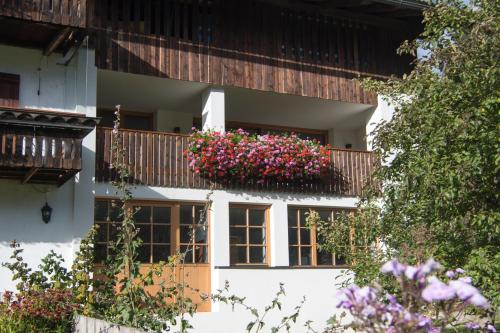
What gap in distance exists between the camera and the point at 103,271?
795cm

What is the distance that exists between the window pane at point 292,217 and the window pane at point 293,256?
1.76 ft

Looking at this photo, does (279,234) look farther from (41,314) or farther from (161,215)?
(41,314)

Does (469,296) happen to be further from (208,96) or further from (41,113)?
(208,96)

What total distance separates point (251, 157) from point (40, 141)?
4.51 meters

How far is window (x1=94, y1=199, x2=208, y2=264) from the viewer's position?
13.0 m

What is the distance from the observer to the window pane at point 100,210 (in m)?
12.9

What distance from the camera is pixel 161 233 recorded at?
1339 cm

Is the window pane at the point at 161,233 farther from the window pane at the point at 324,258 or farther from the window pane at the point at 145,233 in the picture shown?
the window pane at the point at 324,258

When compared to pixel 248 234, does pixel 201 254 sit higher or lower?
lower

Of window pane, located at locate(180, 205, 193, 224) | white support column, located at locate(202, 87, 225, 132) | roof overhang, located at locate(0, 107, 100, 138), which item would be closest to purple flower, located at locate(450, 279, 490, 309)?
roof overhang, located at locate(0, 107, 100, 138)

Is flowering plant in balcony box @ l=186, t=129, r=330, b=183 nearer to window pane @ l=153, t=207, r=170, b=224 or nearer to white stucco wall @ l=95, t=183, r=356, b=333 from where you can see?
white stucco wall @ l=95, t=183, r=356, b=333

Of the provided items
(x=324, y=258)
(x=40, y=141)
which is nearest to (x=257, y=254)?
(x=324, y=258)

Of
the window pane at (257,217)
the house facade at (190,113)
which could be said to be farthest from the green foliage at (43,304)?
the window pane at (257,217)

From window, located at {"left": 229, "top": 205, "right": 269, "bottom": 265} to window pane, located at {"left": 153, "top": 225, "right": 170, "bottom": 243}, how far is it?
56.1 inches
